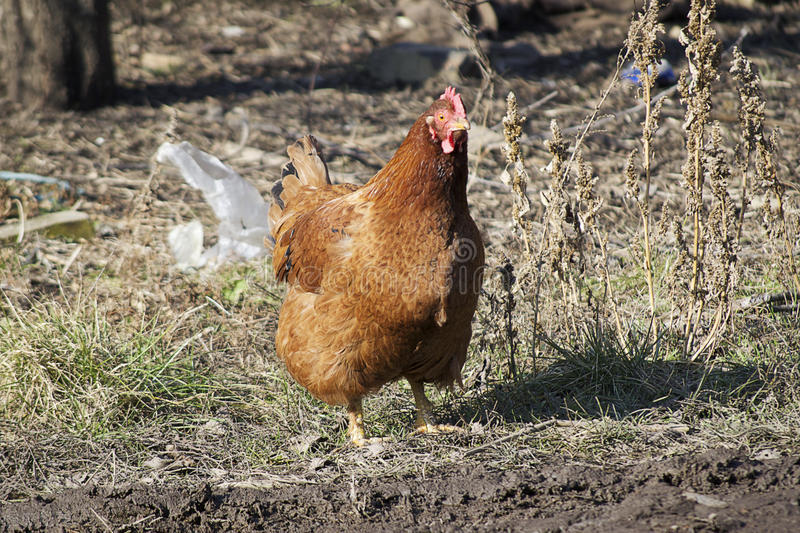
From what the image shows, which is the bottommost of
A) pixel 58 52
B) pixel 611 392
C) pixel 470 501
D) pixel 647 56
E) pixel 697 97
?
pixel 470 501

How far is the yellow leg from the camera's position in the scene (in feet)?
11.9

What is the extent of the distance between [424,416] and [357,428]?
34 centimetres

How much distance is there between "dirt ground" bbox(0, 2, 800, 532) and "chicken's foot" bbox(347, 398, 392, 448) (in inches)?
13.5

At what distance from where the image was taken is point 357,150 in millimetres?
6996

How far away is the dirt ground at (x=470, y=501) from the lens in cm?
273

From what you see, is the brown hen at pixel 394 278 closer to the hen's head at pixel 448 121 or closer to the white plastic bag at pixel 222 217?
the hen's head at pixel 448 121

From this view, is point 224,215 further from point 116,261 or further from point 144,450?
point 144,450

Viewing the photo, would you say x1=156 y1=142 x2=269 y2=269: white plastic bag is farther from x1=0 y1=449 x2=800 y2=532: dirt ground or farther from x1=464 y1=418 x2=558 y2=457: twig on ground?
x1=464 y1=418 x2=558 y2=457: twig on ground

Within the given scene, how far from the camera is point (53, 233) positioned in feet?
18.6

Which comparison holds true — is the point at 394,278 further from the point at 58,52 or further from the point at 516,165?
the point at 58,52

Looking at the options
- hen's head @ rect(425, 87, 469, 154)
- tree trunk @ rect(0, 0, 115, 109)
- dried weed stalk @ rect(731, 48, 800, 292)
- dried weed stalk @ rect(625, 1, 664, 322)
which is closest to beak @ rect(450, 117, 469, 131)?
hen's head @ rect(425, 87, 469, 154)

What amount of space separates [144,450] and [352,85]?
5.93 meters

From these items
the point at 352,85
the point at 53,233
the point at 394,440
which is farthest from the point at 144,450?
the point at 352,85

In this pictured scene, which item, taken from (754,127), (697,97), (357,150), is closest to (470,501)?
(697,97)
